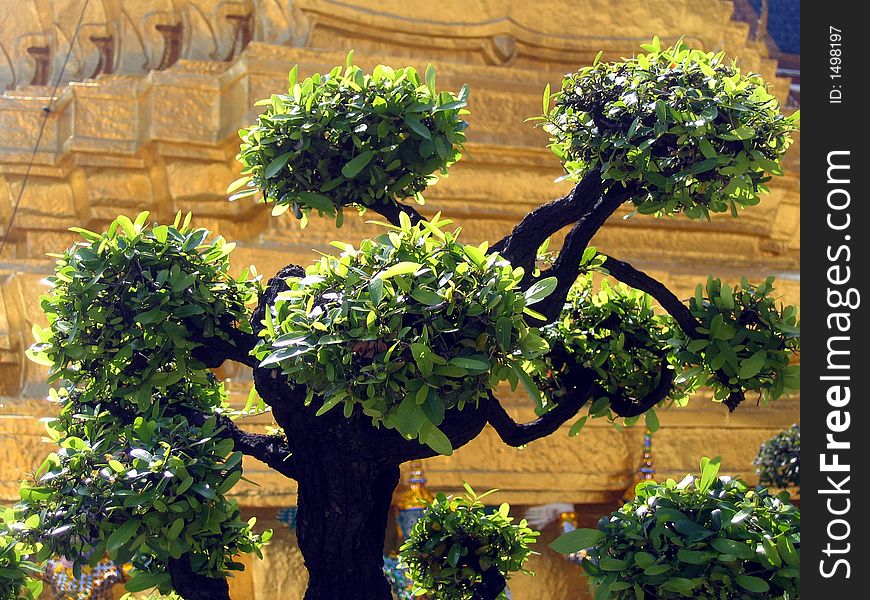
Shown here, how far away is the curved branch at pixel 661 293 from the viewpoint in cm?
285

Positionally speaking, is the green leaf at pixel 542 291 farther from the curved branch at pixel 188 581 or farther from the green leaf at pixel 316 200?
the curved branch at pixel 188 581

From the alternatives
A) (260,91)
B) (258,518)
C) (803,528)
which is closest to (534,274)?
(803,528)

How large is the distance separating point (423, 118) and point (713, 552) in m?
1.12

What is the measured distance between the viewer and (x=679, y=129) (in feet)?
8.46

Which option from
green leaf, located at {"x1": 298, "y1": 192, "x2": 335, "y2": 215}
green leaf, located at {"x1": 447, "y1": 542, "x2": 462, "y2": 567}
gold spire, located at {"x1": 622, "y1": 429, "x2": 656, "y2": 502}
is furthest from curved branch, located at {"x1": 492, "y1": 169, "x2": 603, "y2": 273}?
gold spire, located at {"x1": 622, "y1": 429, "x2": 656, "y2": 502}

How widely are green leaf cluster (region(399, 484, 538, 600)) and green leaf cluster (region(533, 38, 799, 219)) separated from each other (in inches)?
38.1

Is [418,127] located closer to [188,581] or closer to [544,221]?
[544,221]

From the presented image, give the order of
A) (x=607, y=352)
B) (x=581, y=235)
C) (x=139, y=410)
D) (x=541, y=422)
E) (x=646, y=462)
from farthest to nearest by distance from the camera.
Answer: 1. (x=646, y=462)
2. (x=607, y=352)
3. (x=541, y=422)
4. (x=581, y=235)
5. (x=139, y=410)

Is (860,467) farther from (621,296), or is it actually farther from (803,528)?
(621,296)

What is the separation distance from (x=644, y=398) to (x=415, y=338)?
3.62 ft

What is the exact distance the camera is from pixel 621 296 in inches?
127

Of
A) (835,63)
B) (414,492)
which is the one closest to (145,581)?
(835,63)

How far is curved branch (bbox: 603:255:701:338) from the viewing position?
9.36 feet

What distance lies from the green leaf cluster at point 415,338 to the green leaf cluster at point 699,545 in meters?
0.42
